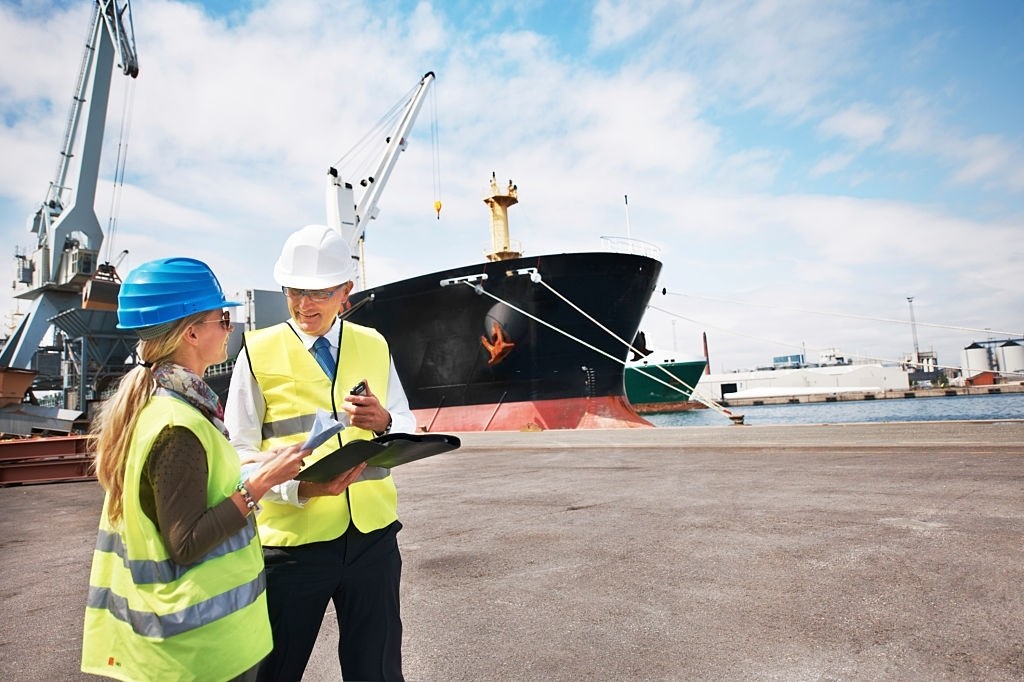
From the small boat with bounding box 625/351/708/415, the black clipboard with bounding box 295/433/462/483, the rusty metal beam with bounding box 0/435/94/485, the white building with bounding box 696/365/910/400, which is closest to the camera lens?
the black clipboard with bounding box 295/433/462/483

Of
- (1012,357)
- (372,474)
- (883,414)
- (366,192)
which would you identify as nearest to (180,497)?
(372,474)

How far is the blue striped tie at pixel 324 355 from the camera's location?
1848 mm

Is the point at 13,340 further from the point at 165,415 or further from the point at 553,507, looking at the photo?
the point at 165,415

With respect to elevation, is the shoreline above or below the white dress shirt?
below

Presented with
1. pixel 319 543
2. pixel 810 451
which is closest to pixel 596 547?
pixel 319 543

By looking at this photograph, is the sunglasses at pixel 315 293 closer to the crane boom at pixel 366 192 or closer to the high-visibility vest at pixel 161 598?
the high-visibility vest at pixel 161 598

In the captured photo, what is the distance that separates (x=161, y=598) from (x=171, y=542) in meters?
0.13

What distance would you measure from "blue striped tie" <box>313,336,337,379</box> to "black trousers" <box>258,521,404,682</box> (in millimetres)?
479

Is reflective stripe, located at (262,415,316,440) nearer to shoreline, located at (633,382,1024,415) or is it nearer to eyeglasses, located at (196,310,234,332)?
eyeglasses, located at (196,310,234,332)

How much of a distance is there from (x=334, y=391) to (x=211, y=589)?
669 mm

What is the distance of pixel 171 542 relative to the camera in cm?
123

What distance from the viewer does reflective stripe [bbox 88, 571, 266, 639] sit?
1234 mm

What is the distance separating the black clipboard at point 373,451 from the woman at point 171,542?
13 cm

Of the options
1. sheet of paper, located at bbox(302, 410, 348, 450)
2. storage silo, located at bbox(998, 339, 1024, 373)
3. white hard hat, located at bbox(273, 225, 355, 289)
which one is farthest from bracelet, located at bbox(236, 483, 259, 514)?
storage silo, located at bbox(998, 339, 1024, 373)
